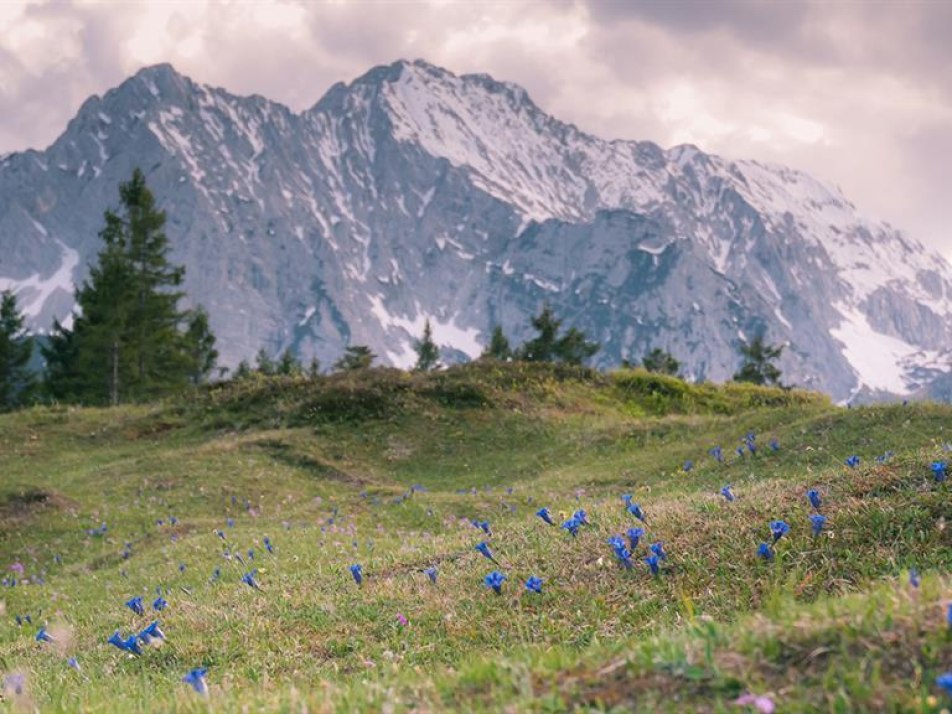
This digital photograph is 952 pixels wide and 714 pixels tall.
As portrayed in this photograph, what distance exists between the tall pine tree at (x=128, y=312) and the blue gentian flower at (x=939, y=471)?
177 ft

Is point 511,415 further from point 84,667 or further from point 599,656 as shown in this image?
point 599,656

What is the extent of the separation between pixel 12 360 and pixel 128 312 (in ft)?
83.9

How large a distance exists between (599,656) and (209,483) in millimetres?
20899

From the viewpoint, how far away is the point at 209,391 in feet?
123

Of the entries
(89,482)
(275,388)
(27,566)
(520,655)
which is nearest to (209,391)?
(275,388)

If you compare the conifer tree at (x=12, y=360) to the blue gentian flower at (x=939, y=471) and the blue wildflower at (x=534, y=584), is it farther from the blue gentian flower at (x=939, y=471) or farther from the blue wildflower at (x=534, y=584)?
the blue gentian flower at (x=939, y=471)

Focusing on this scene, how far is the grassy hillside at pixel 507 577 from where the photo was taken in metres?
3.24

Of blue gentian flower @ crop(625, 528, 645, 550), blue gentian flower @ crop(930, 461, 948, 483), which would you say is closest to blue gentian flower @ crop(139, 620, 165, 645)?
blue gentian flower @ crop(625, 528, 645, 550)

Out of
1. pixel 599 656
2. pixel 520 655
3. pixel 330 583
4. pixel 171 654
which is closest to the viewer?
pixel 599 656

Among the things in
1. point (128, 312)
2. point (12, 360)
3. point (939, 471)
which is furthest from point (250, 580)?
point (12, 360)

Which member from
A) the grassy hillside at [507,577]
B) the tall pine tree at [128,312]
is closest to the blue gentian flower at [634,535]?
the grassy hillside at [507,577]

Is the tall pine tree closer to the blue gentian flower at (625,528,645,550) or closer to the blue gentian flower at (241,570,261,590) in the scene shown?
the blue gentian flower at (241,570,261,590)

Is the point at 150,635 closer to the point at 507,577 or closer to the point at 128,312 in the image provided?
the point at 507,577

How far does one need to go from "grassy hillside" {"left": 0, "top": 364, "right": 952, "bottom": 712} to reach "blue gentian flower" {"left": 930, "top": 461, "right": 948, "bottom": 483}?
88 mm
